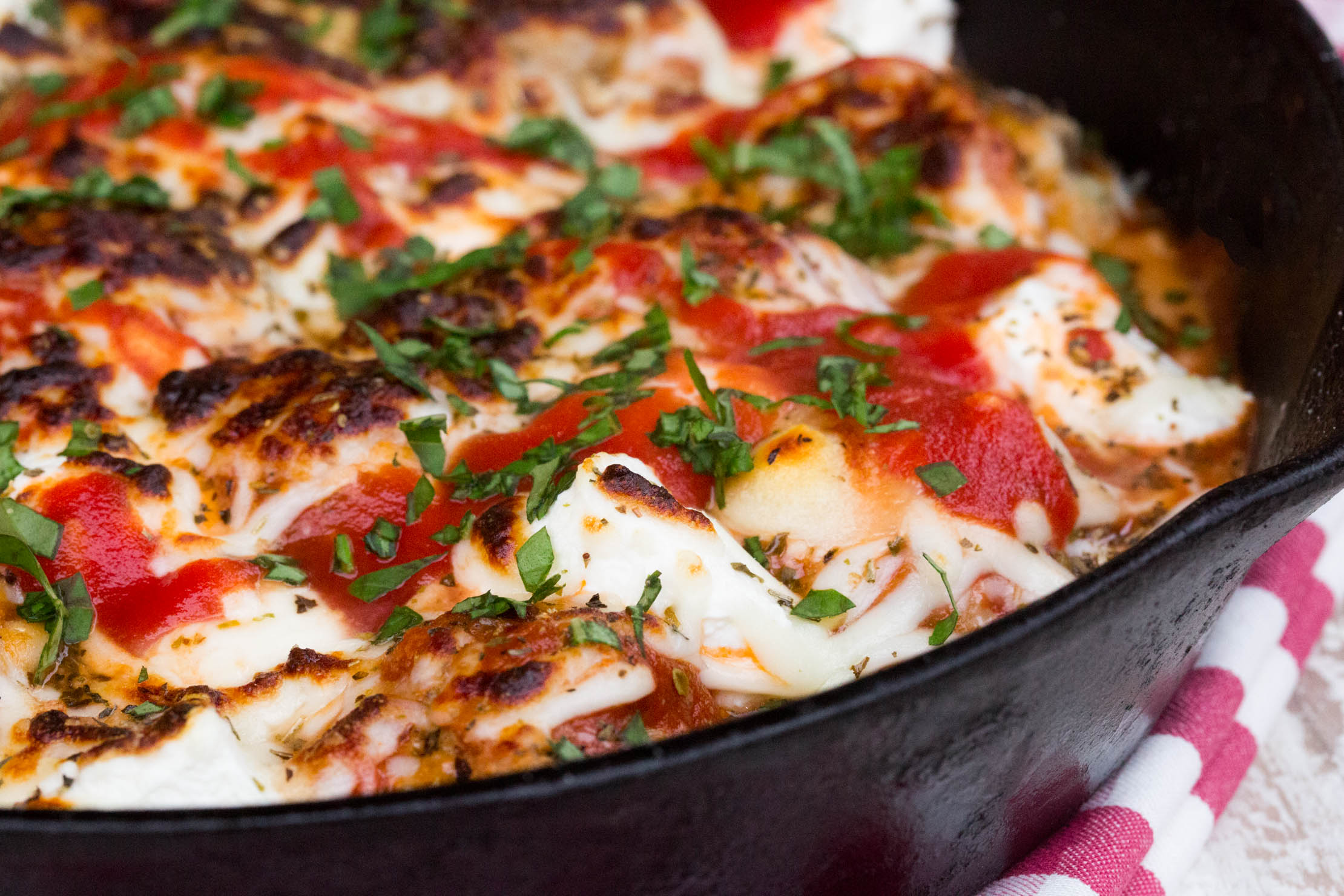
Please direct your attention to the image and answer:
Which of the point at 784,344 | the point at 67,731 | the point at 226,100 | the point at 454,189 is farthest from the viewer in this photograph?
the point at 226,100

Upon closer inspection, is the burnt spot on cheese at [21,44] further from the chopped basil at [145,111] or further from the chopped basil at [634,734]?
the chopped basil at [634,734]

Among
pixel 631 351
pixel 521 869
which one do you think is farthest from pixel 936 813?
pixel 631 351

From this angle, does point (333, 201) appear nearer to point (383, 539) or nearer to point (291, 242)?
point (291, 242)

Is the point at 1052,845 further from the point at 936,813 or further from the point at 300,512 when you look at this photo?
the point at 300,512

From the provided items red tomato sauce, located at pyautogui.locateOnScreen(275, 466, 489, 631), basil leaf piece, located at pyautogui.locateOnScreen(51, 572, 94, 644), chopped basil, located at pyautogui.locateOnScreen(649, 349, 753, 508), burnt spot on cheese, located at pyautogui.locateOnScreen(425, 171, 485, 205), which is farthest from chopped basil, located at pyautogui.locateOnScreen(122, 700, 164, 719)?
burnt spot on cheese, located at pyautogui.locateOnScreen(425, 171, 485, 205)

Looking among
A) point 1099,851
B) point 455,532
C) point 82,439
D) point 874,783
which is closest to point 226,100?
point 82,439

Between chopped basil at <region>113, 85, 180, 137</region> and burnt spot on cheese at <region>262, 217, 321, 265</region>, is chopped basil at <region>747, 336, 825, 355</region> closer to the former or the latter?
burnt spot on cheese at <region>262, 217, 321, 265</region>
